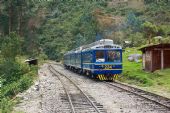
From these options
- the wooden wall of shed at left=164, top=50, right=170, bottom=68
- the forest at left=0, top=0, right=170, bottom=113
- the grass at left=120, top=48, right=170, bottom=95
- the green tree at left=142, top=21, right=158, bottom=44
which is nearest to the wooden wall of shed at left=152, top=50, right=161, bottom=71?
the wooden wall of shed at left=164, top=50, right=170, bottom=68

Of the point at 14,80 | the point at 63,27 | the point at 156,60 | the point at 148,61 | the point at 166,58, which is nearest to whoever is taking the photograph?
the point at 14,80

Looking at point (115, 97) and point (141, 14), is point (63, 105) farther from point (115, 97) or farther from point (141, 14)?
point (141, 14)

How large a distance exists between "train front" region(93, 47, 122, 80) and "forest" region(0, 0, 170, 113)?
6457 millimetres

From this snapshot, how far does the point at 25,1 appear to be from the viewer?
6969 centimetres

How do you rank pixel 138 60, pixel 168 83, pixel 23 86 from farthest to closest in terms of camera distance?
1. pixel 138 60
2. pixel 168 83
3. pixel 23 86

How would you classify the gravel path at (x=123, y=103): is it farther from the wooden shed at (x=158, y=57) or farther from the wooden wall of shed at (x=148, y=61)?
the wooden wall of shed at (x=148, y=61)

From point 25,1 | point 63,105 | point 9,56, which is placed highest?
point 25,1

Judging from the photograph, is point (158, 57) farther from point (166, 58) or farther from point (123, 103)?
point (123, 103)

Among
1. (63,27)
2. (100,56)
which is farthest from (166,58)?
(63,27)

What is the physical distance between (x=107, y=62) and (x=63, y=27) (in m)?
80.1

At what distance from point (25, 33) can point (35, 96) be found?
56474 mm

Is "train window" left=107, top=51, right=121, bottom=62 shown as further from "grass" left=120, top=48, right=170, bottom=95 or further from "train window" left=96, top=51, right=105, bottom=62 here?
"grass" left=120, top=48, right=170, bottom=95

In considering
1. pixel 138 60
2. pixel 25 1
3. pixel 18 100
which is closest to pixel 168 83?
pixel 18 100

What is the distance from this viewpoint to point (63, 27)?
370 feet
